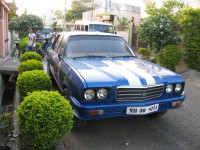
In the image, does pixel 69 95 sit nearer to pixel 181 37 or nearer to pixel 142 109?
pixel 142 109

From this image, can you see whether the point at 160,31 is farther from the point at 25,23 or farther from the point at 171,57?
the point at 25,23

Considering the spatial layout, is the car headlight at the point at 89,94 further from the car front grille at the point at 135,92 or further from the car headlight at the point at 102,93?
the car front grille at the point at 135,92

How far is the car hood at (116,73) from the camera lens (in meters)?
3.26

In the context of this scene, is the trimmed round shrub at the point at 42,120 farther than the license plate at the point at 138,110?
No

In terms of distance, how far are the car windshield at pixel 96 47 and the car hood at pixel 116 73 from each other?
0.28 meters

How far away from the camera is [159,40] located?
35.5 feet

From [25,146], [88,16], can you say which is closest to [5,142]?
[25,146]

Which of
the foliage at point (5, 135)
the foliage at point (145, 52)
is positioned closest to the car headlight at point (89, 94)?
the foliage at point (5, 135)

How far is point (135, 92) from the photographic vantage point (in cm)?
333

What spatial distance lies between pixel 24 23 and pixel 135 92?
2004 centimetres

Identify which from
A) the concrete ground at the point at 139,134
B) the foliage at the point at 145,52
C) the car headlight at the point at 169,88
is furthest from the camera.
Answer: the foliage at the point at 145,52

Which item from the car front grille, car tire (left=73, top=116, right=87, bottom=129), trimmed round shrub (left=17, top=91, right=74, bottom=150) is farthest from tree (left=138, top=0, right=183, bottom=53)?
trimmed round shrub (left=17, top=91, right=74, bottom=150)

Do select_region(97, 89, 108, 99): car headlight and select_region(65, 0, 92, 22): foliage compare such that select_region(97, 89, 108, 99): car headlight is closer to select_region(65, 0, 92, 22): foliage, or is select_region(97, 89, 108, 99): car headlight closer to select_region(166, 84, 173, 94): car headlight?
select_region(166, 84, 173, 94): car headlight

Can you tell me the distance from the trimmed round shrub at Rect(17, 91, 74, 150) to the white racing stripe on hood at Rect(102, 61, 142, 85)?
3.63ft
